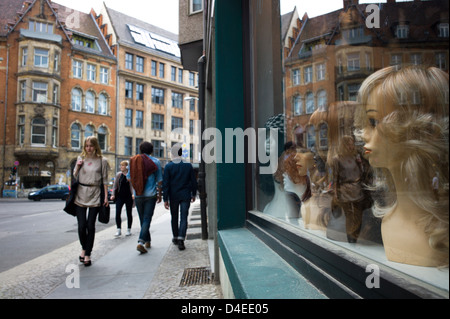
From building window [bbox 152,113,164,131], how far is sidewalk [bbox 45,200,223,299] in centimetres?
3502

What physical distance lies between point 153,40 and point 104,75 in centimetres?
984

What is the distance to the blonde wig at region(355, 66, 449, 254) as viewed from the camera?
2.33 ft

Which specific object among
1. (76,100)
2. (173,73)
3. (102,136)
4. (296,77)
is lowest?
(296,77)

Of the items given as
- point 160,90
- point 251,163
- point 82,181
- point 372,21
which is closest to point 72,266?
point 82,181

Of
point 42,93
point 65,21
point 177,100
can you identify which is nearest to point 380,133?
point 42,93

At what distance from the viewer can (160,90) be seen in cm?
4050

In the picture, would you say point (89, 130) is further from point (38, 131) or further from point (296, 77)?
point (296, 77)

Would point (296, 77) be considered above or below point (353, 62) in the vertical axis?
above

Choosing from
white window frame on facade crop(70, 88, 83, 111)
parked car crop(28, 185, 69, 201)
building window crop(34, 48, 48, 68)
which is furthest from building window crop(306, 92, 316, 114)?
white window frame on facade crop(70, 88, 83, 111)

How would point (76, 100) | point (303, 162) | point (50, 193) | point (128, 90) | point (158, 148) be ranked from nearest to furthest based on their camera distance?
point (303, 162) < point (50, 193) < point (76, 100) < point (128, 90) < point (158, 148)

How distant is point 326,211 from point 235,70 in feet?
5.93

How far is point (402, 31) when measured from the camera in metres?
0.85

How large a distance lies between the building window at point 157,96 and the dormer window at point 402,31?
40353 millimetres
